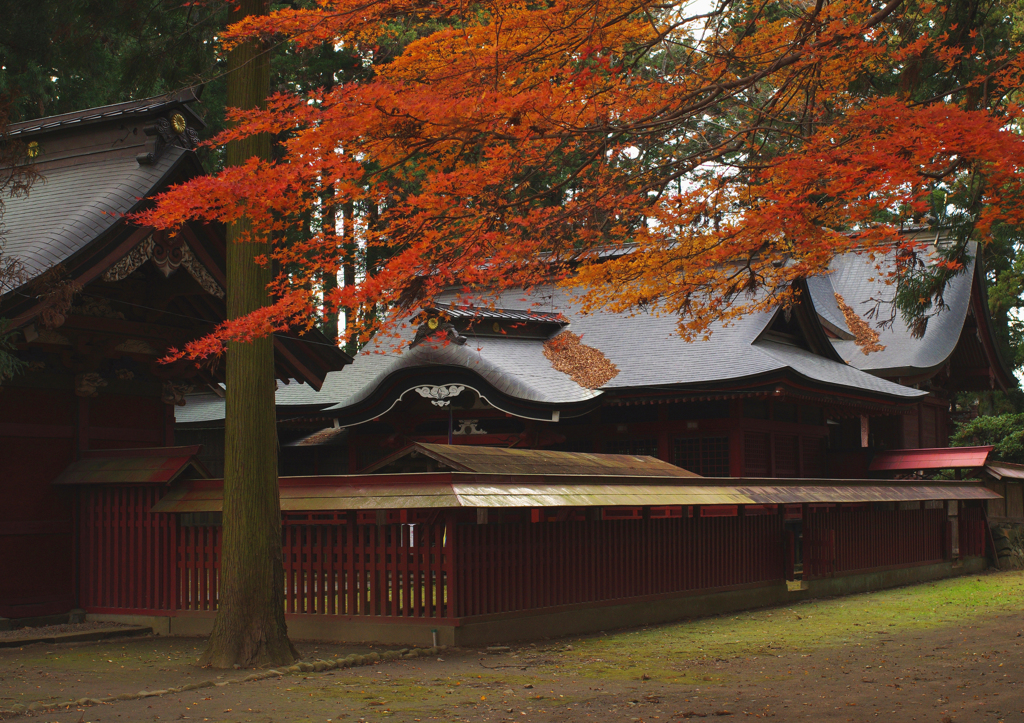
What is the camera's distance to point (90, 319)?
12422mm

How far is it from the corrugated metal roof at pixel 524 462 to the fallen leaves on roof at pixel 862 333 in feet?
41.1

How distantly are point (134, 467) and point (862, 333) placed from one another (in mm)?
20958

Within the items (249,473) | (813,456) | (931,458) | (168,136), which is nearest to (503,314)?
(813,456)

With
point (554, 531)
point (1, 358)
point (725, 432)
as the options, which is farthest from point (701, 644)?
point (725, 432)

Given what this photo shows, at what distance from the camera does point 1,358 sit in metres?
8.72

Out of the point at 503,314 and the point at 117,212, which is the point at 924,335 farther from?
the point at 117,212

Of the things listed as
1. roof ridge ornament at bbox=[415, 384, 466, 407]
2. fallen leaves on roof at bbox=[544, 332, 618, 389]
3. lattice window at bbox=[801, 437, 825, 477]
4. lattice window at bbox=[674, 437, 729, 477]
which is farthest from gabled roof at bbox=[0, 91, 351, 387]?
lattice window at bbox=[801, 437, 825, 477]

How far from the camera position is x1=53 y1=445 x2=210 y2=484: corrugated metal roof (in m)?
12.0

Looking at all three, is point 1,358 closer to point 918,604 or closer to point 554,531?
point 554,531

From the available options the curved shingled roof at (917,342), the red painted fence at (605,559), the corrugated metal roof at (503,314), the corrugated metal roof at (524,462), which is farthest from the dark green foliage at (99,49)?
the curved shingled roof at (917,342)

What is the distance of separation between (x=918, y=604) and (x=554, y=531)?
6.94 metres

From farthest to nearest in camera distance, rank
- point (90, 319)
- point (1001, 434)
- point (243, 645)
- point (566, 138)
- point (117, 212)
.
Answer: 1. point (1001, 434)
2. point (90, 319)
3. point (117, 212)
4. point (243, 645)
5. point (566, 138)

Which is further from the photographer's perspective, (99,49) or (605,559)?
(99,49)

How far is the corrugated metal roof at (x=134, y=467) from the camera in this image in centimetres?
1200
